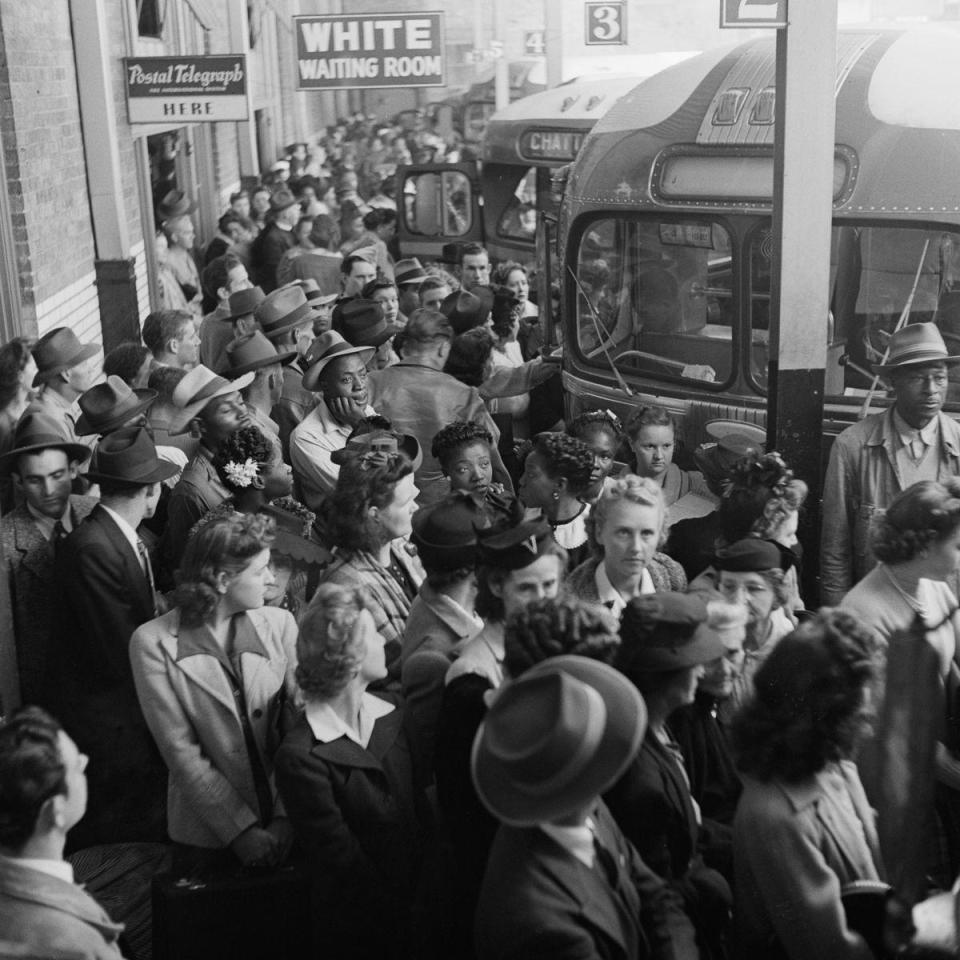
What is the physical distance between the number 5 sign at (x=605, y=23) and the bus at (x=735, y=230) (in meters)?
16.3

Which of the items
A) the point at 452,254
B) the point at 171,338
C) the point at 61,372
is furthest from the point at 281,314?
the point at 452,254

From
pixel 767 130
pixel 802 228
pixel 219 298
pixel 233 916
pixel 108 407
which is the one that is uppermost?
pixel 767 130

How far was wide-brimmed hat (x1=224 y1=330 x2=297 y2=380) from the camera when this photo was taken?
729cm

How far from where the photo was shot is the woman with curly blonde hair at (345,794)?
3.83 meters

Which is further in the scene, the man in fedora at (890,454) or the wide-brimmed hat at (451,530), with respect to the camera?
the man in fedora at (890,454)

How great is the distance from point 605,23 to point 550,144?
10716 millimetres

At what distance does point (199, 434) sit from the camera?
248 inches

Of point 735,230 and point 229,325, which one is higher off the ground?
point 735,230

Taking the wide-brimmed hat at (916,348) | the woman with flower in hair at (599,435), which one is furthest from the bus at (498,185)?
the wide-brimmed hat at (916,348)

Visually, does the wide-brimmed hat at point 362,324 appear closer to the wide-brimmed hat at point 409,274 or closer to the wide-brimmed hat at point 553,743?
the wide-brimmed hat at point 409,274

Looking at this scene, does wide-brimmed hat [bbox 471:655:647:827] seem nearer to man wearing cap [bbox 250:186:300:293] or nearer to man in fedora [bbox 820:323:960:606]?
man in fedora [bbox 820:323:960:606]

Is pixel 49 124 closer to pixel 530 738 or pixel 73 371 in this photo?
pixel 73 371

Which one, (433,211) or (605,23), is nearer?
(433,211)

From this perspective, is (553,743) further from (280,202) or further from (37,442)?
(280,202)
